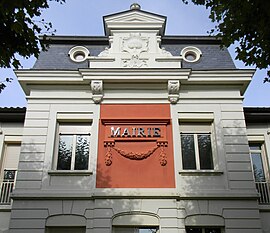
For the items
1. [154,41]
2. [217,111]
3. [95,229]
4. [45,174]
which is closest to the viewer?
[95,229]

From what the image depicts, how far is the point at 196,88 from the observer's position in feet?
44.5

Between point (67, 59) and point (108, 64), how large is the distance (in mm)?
1788

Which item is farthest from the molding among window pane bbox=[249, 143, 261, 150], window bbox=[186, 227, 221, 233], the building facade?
window pane bbox=[249, 143, 261, 150]

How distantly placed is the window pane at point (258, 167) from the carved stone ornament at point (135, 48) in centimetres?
551

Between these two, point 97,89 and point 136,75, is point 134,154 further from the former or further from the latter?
point 136,75

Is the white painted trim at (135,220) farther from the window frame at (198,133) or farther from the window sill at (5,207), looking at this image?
the window sill at (5,207)

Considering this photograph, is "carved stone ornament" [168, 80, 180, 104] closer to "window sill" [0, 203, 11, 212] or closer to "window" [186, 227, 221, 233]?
"window" [186, 227, 221, 233]

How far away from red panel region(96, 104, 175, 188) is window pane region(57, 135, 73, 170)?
3.60ft

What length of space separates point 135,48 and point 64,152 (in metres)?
4.85

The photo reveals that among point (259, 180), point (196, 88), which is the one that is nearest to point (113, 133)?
point (196, 88)

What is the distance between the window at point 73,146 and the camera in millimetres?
12414

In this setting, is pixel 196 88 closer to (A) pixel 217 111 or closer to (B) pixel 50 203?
(A) pixel 217 111

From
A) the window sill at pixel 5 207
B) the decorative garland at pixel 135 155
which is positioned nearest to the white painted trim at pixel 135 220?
the decorative garland at pixel 135 155

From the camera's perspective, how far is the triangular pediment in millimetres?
14625
